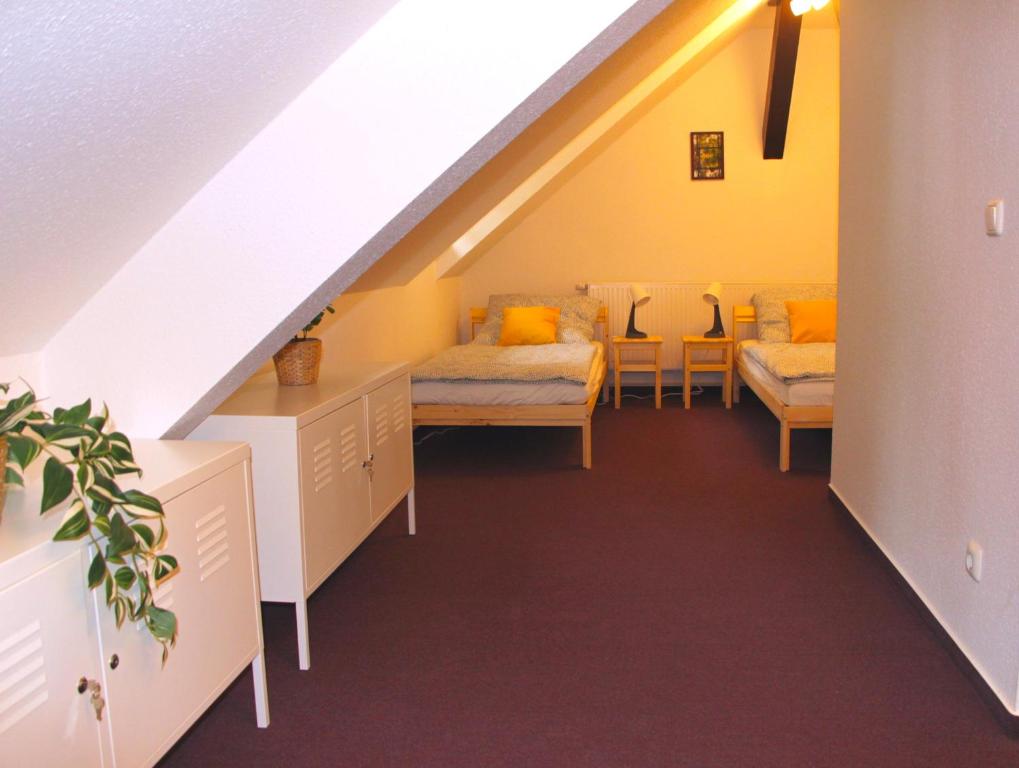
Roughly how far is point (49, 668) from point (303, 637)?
1030mm

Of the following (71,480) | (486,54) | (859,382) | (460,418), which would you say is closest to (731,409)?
(460,418)

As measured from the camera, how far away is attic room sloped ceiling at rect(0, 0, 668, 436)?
1.52 m

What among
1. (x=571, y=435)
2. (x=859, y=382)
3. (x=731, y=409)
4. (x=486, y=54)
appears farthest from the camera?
(x=731, y=409)

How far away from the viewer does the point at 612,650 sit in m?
2.38

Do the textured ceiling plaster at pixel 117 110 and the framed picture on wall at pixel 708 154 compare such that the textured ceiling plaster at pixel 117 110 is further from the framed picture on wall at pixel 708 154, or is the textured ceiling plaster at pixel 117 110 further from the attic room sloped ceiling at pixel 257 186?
the framed picture on wall at pixel 708 154

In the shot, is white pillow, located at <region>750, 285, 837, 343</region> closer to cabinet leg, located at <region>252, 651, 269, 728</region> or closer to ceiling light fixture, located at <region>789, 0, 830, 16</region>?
ceiling light fixture, located at <region>789, 0, 830, 16</region>

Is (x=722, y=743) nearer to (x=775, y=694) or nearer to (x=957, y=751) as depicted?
(x=775, y=694)

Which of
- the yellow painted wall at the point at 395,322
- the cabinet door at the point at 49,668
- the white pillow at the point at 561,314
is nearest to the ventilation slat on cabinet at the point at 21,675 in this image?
the cabinet door at the point at 49,668

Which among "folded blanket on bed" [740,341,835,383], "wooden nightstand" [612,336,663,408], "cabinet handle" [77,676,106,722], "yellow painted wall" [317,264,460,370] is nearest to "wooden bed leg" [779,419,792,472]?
"folded blanket on bed" [740,341,835,383]

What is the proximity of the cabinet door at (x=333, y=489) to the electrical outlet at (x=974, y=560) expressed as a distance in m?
1.61

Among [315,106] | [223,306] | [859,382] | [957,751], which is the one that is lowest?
[957,751]

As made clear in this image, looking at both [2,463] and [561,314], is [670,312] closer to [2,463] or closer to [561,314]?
[561,314]

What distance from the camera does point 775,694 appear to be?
7.00ft

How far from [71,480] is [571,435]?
12.8 feet
